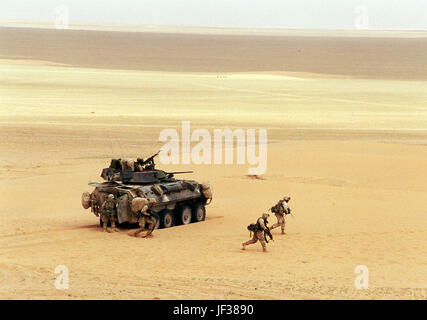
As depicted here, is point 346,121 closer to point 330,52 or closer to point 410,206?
point 410,206

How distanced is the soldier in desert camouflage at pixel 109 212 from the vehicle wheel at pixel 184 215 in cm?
201

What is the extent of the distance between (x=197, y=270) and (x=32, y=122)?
106ft

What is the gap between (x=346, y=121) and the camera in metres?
54.7

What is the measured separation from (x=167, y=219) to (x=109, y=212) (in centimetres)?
183

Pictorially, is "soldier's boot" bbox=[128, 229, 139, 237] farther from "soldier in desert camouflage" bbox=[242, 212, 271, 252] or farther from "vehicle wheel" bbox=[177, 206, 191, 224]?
"soldier in desert camouflage" bbox=[242, 212, 271, 252]

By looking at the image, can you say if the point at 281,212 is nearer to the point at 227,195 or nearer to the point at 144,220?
the point at 144,220

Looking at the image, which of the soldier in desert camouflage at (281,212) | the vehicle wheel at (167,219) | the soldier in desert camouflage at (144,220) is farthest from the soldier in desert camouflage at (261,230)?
the vehicle wheel at (167,219)

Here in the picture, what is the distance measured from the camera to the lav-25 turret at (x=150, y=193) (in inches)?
893

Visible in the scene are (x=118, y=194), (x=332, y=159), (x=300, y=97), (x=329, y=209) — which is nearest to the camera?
(x=118, y=194)

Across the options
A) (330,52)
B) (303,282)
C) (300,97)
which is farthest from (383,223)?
(330,52)

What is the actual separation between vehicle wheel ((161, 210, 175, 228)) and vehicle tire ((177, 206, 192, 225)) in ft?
0.72

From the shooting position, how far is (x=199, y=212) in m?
24.6

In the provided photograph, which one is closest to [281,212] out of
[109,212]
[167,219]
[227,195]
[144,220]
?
[167,219]
